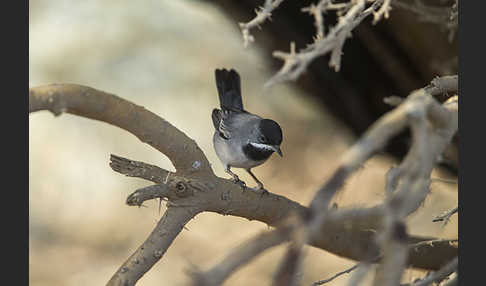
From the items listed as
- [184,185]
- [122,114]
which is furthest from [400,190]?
[184,185]

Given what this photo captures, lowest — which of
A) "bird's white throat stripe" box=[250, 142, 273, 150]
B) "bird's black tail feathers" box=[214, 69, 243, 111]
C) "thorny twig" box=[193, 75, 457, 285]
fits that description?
"thorny twig" box=[193, 75, 457, 285]

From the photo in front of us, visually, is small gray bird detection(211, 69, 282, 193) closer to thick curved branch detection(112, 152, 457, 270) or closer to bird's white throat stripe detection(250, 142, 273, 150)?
bird's white throat stripe detection(250, 142, 273, 150)

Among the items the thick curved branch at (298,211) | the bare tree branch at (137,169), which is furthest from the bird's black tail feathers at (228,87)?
the bare tree branch at (137,169)

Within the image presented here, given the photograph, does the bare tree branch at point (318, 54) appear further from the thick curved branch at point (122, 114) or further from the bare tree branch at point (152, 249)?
the bare tree branch at point (152, 249)

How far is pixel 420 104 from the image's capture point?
2049 millimetres

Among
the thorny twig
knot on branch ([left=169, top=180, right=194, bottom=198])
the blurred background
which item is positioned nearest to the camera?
the thorny twig

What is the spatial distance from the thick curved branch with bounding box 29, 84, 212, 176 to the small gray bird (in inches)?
44.3

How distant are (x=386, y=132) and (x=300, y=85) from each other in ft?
20.1

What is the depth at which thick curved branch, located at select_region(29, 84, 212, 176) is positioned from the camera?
2.71 metres

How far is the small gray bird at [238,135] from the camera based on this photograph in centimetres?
486

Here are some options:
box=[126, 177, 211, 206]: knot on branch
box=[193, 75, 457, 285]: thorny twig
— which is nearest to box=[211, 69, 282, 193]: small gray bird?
box=[126, 177, 211, 206]: knot on branch

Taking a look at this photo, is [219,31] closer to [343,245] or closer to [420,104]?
[343,245]

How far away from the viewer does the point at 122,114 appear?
2988mm

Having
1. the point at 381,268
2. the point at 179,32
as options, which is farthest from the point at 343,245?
the point at 179,32
